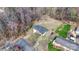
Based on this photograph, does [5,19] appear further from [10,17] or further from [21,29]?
[21,29]

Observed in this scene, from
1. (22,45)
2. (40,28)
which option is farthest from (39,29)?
(22,45)

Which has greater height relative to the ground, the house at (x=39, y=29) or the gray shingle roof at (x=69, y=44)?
the house at (x=39, y=29)

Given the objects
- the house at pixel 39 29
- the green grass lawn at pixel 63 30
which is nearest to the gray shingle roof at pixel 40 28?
the house at pixel 39 29

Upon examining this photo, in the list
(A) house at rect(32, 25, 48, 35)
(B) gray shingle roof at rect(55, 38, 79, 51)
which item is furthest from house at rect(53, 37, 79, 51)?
(A) house at rect(32, 25, 48, 35)

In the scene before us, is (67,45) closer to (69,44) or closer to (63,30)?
(69,44)

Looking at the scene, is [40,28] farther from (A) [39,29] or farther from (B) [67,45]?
(B) [67,45]

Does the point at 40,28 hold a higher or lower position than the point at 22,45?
higher

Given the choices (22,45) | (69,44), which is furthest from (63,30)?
(22,45)

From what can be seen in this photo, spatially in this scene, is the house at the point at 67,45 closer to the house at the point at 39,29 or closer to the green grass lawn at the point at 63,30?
the green grass lawn at the point at 63,30

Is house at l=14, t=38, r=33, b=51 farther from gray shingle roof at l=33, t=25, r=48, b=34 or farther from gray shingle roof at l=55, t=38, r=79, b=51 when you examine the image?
gray shingle roof at l=55, t=38, r=79, b=51
